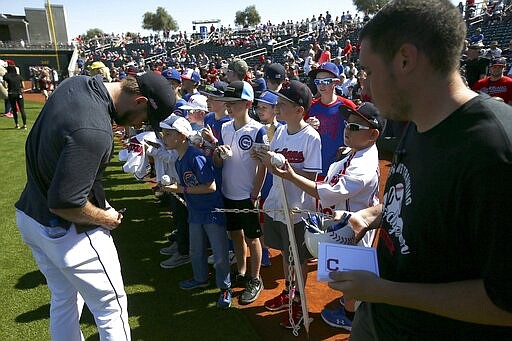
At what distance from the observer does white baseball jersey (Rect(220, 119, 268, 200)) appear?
13.1 ft

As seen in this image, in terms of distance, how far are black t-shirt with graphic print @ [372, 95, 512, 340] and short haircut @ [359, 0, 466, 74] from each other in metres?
0.18

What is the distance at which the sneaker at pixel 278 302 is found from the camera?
3.88 m

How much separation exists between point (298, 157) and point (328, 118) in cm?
177

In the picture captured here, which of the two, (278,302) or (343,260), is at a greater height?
(343,260)

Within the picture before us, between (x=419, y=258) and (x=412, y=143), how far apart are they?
1.52ft

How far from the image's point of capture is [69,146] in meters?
2.13

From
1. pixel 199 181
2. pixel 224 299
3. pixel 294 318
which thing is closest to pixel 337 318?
pixel 294 318

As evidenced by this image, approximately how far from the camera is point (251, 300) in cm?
403

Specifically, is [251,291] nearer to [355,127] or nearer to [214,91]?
[355,127]

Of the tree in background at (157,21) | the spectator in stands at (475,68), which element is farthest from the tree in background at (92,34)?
the spectator in stands at (475,68)

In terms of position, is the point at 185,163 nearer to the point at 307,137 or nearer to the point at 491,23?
the point at 307,137

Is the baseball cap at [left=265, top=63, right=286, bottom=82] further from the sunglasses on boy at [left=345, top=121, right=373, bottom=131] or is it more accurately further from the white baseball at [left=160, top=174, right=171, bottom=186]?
the sunglasses on boy at [left=345, top=121, right=373, bottom=131]

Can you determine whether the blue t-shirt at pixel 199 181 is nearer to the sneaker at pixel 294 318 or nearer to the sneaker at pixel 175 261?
the sneaker at pixel 294 318

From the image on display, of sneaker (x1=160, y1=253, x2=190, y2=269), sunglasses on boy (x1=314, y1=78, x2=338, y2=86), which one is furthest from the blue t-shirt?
sunglasses on boy (x1=314, y1=78, x2=338, y2=86)
